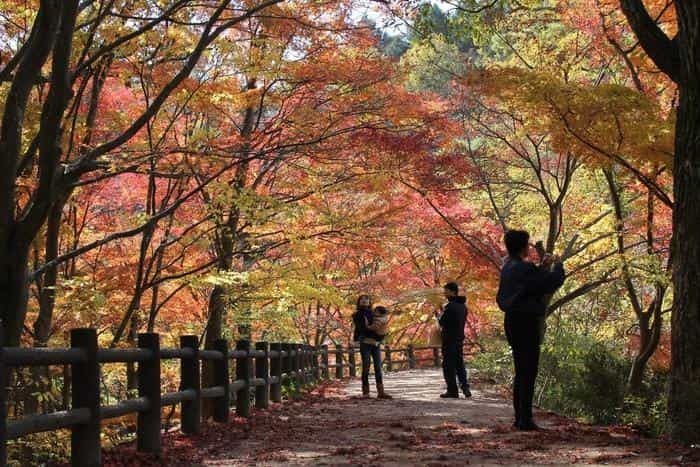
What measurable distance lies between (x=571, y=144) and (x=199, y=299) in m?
9.88

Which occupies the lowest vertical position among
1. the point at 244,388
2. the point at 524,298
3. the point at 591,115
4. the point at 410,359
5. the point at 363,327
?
the point at 410,359

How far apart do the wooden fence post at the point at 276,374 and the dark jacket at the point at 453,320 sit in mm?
2789

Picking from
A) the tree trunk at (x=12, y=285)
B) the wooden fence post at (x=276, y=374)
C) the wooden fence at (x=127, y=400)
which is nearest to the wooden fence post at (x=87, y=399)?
the wooden fence at (x=127, y=400)

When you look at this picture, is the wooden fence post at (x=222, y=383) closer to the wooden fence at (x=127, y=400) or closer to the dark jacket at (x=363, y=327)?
the wooden fence at (x=127, y=400)

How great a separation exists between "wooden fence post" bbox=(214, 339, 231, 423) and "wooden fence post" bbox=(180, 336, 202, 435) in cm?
110

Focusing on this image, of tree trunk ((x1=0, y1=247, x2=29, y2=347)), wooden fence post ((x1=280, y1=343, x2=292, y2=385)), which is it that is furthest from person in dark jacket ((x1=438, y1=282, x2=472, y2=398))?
tree trunk ((x1=0, y1=247, x2=29, y2=347))

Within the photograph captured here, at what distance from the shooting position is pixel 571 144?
1138cm

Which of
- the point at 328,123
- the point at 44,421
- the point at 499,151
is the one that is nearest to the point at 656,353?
the point at 499,151

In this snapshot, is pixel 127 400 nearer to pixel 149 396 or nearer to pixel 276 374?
pixel 149 396

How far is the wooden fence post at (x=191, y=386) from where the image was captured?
7.58 metres

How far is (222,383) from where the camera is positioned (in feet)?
29.2

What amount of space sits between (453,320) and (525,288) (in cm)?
470

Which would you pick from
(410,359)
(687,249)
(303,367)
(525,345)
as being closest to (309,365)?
(303,367)

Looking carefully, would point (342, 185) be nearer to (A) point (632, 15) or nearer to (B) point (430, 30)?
(B) point (430, 30)
